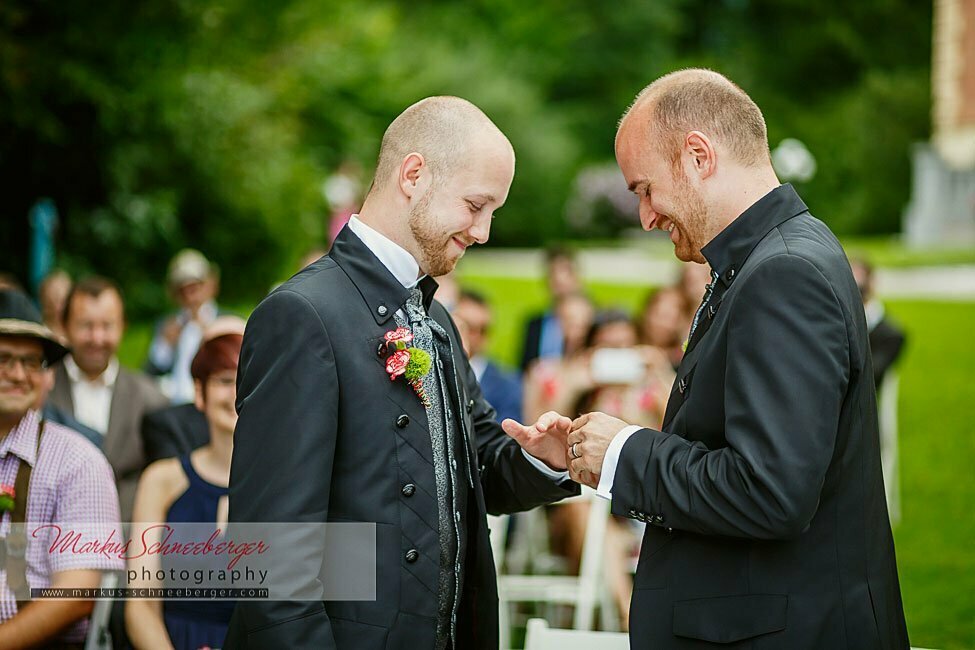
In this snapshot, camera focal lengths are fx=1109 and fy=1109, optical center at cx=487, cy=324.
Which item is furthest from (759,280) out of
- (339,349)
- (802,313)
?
(339,349)

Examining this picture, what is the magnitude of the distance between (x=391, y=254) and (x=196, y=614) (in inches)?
73.5

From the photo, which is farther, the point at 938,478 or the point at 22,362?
the point at 938,478

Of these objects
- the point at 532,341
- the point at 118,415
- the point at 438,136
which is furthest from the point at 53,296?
the point at 438,136

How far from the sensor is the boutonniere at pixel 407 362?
2760mm

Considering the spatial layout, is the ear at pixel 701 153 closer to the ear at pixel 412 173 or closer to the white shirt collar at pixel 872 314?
the ear at pixel 412 173

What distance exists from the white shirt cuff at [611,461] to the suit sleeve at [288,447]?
659 millimetres

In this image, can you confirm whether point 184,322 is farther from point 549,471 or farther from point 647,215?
point 647,215

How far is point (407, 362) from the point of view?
2.77 meters

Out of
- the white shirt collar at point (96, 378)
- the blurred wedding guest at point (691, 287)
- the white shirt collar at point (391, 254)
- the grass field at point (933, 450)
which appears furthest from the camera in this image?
the blurred wedding guest at point (691, 287)

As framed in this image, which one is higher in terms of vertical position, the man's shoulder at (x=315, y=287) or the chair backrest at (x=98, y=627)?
the man's shoulder at (x=315, y=287)

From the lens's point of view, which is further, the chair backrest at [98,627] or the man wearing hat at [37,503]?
the chair backrest at [98,627]

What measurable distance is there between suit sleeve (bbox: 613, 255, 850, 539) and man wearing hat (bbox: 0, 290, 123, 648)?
7.25 ft

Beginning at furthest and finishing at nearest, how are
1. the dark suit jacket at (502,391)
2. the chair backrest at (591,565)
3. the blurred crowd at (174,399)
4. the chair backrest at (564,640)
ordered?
the dark suit jacket at (502,391) → the chair backrest at (591,565) → the blurred crowd at (174,399) → the chair backrest at (564,640)

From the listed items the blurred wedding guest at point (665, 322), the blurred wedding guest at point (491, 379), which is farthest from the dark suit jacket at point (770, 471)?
the blurred wedding guest at point (665, 322)
